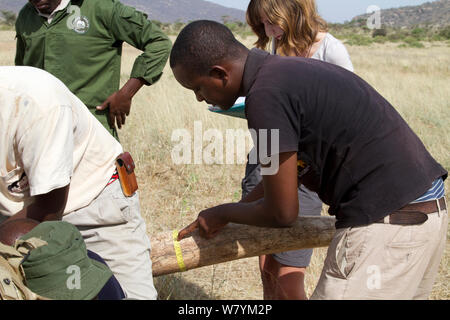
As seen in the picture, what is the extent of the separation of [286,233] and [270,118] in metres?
0.96

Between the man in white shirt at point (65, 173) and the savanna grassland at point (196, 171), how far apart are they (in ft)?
4.32

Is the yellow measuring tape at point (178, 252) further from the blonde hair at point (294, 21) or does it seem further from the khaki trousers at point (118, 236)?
the blonde hair at point (294, 21)

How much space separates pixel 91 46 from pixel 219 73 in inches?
75.2

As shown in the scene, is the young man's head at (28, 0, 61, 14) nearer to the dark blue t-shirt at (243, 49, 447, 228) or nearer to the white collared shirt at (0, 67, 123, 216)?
the white collared shirt at (0, 67, 123, 216)

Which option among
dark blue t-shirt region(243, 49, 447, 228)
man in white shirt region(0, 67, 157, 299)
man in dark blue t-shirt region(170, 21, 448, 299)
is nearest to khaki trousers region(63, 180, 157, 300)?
man in white shirt region(0, 67, 157, 299)

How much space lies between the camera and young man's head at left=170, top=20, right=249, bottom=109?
1790mm

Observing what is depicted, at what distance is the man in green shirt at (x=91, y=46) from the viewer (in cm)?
335

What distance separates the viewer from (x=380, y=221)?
1824 mm

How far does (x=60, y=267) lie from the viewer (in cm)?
164

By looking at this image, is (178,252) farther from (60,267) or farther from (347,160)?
(347,160)

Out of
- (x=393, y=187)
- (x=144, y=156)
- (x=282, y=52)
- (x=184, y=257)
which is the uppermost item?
(x=282, y=52)

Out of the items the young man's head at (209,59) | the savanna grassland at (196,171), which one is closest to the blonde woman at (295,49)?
the savanna grassland at (196,171)

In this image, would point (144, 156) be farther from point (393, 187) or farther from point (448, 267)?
point (393, 187)
